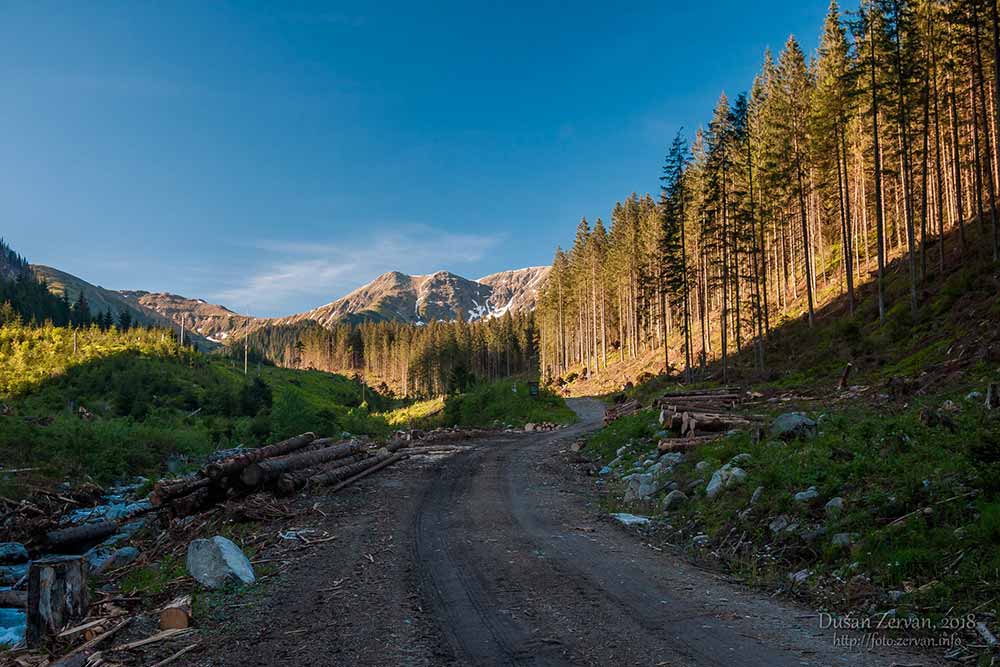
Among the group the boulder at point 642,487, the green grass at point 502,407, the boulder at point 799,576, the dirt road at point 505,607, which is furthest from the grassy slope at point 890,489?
the green grass at point 502,407

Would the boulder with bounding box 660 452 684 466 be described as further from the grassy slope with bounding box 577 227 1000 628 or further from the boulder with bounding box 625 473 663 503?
the boulder with bounding box 625 473 663 503

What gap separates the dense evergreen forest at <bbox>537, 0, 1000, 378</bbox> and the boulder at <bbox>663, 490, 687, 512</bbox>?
23.1 meters

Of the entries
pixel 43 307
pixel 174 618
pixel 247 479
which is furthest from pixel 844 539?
pixel 43 307

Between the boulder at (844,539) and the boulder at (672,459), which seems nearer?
the boulder at (844,539)

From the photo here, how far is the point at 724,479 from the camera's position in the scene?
411 inches

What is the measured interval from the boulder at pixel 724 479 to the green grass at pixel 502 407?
26.2m

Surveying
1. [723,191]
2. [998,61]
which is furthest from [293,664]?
[723,191]

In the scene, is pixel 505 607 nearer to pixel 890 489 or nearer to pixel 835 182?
pixel 890 489

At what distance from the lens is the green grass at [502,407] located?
125 ft

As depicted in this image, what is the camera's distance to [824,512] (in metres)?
7.91

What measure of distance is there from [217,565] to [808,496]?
8957 millimetres

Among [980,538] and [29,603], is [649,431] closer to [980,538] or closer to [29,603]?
[980,538]

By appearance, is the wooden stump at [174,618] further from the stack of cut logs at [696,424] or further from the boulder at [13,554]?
the stack of cut logs at [696,424]

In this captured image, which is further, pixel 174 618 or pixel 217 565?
pixel 217 565
